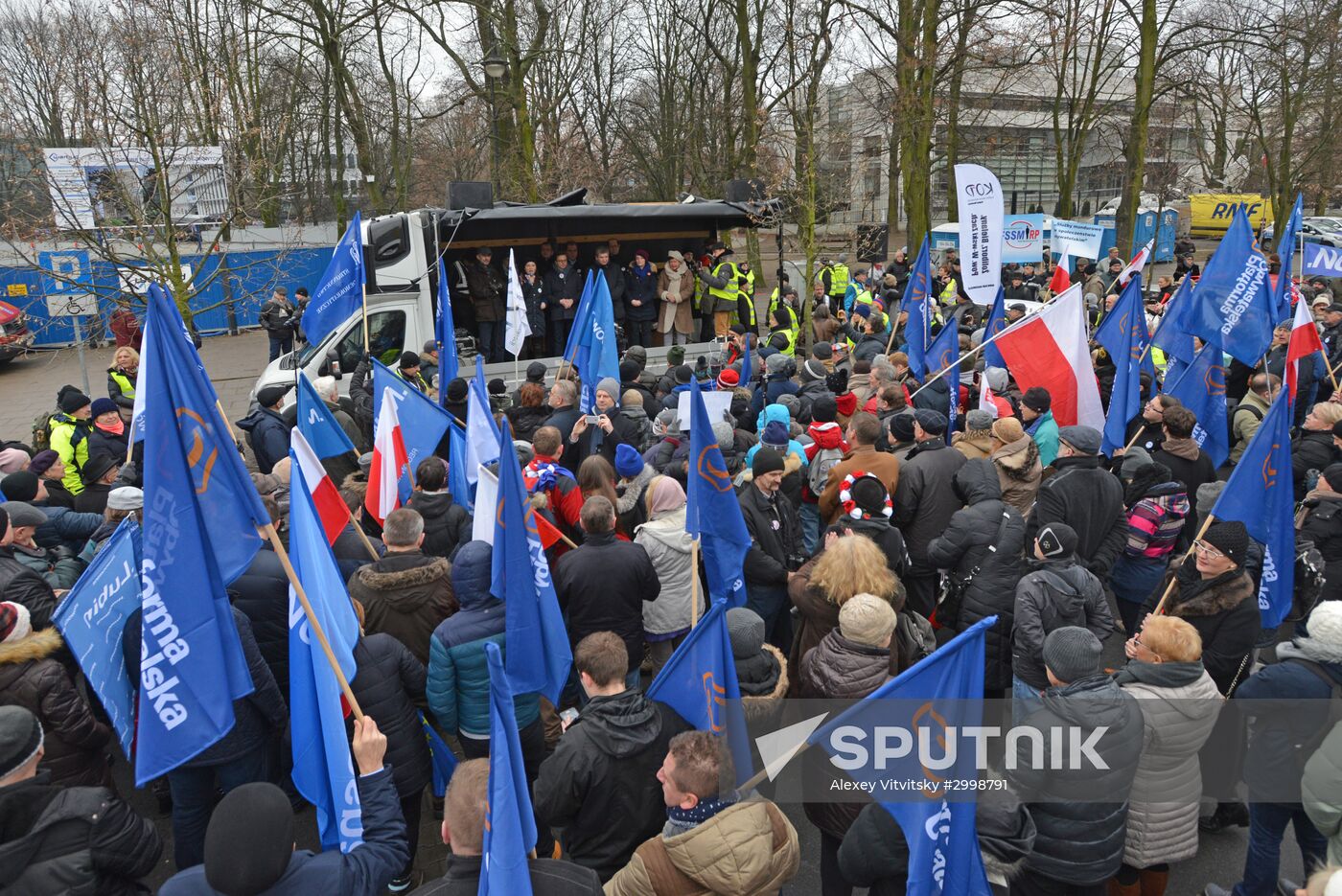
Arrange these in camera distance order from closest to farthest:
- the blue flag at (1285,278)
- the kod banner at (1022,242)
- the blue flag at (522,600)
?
1. the blue flag at (522,600)
2. the blue flag at (1285,278)
3. the kod banner at (1022,242)

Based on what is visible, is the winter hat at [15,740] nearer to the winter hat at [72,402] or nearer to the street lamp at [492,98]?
the winter hat at [72,402]

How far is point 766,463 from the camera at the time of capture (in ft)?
18.3

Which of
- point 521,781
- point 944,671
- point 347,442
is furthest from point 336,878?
point 347,442

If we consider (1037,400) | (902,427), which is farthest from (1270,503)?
(902,427)

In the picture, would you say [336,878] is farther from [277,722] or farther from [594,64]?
[594,64]

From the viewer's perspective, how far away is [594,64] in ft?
113

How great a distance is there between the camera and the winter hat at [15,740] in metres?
3.11

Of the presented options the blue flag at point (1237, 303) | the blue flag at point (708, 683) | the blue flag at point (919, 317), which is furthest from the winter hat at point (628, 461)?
the blue flag at point (1237, 303)

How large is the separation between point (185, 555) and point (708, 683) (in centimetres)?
207

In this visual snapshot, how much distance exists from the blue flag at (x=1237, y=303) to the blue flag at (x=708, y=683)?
658cm

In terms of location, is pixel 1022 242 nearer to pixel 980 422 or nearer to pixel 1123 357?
pixel 1123 357

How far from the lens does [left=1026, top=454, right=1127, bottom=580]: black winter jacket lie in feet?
18.4

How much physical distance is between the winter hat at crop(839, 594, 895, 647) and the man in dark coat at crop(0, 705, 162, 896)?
272 centimetres

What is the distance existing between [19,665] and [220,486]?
1228 mm
